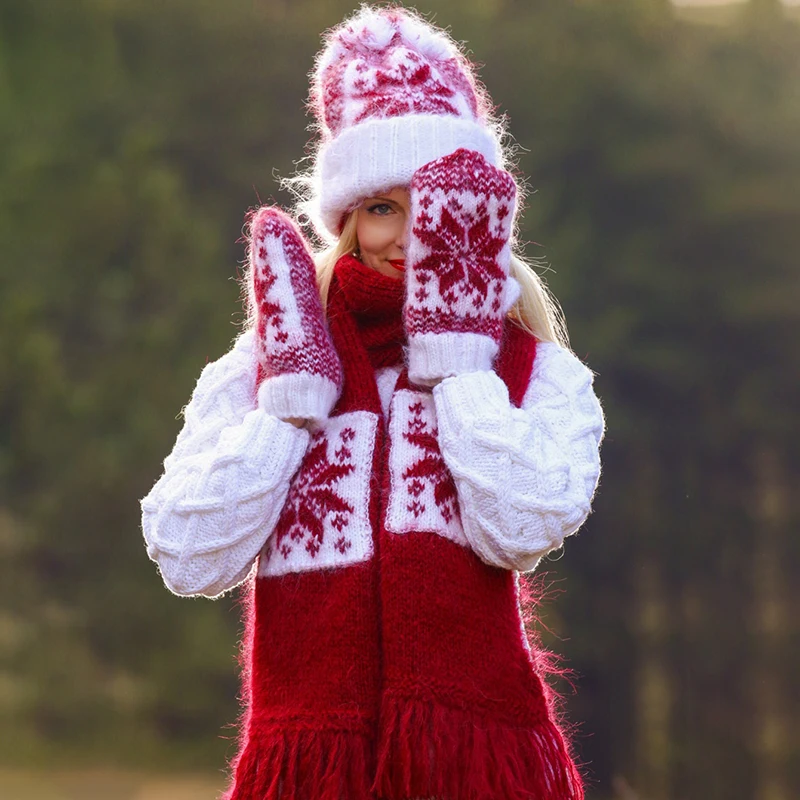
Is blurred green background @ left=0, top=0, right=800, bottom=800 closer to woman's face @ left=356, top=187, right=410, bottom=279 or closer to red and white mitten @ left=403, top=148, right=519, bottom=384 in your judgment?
woman's face @ left=356, top=187, right=410, bottom=279

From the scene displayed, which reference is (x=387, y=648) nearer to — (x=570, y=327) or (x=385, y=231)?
(x=385, y=231)

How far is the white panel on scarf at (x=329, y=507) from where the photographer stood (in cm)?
177

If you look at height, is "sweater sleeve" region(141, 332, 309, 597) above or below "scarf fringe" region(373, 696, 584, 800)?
above

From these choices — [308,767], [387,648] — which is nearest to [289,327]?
[387,648]

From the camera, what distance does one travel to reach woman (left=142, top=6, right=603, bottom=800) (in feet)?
5.56

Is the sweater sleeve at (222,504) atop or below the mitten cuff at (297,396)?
below

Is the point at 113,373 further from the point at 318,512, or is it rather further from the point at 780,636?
the point at 318,512

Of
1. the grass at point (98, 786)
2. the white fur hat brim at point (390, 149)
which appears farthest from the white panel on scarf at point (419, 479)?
the grass at point (98, 786)

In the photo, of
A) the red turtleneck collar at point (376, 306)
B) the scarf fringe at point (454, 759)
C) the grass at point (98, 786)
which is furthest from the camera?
the grass at point (98, 786)

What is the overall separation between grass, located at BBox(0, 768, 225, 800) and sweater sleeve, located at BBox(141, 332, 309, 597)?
5.45m

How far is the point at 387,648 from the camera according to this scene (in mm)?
1717

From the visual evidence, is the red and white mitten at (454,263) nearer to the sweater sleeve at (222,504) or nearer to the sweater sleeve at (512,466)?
the sweater sleeve at (512,466)

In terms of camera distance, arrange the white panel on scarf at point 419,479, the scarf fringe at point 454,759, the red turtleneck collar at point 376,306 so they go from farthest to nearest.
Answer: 1. the red turtleneck collar at point 376,306
2. the white panel on scarf at point 419,479
3. the scarf fringe at point 454,759

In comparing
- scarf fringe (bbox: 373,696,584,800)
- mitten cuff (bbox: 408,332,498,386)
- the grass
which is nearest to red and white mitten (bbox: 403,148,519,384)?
mitten cuff (bbox: 408,332,498,386)
